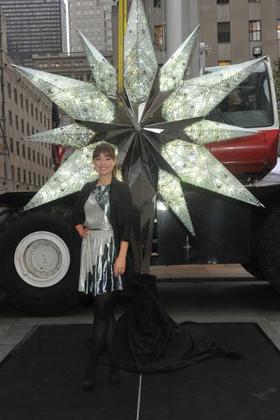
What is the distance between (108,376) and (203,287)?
4.75m

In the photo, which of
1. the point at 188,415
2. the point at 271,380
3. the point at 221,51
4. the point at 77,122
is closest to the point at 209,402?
the point at 188,415

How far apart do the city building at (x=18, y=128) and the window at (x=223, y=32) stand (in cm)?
2072

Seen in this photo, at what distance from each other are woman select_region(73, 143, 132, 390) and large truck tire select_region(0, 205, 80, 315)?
2286mm

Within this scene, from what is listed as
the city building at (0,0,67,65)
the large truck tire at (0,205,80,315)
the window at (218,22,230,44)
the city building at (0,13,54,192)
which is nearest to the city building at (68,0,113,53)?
the large truck tire at (0,205,80,315)

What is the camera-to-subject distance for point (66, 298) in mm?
6523

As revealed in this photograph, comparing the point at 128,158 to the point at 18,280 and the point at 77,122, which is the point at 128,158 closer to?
the point at 77,122

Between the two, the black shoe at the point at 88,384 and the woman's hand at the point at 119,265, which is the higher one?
the woman's hand at the point at 119,265

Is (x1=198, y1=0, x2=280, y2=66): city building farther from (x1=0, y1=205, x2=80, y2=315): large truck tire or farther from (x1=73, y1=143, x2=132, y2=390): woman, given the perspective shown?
(x1=73, y1=143, x2=132, y2=390): woman

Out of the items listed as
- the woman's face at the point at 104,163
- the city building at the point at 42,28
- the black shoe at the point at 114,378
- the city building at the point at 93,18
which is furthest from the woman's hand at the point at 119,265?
the city building at the point at 42,28

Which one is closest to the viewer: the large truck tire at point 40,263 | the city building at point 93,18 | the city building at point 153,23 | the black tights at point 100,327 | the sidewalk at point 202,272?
the black tights at point 100,327

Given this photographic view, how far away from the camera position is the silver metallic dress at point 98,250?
13.6 feet

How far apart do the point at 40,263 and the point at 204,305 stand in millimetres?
2252

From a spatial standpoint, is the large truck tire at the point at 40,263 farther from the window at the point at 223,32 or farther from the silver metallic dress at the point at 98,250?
the window at the point at 223,32

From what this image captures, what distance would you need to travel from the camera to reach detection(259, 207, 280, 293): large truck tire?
6613 mm
